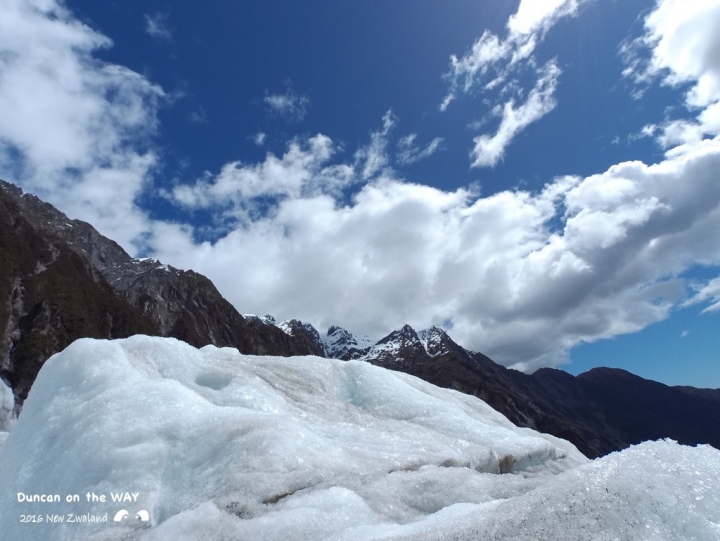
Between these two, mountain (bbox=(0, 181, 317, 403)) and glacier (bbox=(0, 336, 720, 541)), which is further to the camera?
mountain (bbox=(0, 181, 317, 403))

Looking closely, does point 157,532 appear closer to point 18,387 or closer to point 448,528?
point 448,528

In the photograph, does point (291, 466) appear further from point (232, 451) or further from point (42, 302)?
point (42, 302)

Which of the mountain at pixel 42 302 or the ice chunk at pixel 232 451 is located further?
the mountain at pixel 42 302

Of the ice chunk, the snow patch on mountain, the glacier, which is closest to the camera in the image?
the glacier

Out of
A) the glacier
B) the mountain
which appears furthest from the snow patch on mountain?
the mountain

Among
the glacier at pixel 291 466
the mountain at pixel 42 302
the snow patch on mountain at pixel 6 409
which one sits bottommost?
the glacier at pixel 291 466

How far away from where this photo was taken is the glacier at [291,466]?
6195mm

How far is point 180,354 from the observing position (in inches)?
653

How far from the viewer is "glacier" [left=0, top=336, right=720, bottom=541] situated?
620 cm

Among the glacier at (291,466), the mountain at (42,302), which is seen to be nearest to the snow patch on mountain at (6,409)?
the glacier at (291,466)

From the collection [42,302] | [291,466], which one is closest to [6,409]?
[291,466]

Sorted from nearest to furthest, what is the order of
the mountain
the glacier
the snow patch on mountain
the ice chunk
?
the glacier < the ice chunk < the snow patch on mountain < the mountain

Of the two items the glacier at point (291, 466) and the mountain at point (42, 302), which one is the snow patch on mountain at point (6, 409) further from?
the mountain at point (42, 302)

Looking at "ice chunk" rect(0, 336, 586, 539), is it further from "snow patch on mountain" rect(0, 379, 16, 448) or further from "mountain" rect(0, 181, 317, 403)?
"mountain" rect(0, 181, 317, 403)
